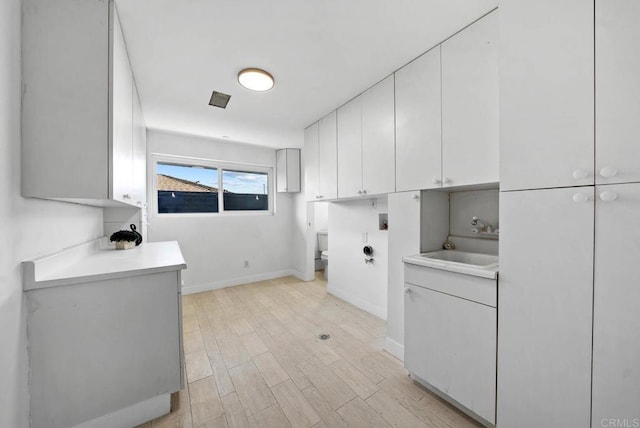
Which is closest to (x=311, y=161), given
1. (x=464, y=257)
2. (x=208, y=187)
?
(x=208, y=187)

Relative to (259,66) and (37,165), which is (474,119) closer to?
(259,66)

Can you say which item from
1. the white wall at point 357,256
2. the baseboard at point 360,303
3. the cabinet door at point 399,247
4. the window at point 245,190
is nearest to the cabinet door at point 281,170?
the window at point 245,190

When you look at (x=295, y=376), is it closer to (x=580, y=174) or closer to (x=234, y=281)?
(x=580, y=174)

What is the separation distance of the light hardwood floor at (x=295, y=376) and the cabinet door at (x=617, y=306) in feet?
2.27

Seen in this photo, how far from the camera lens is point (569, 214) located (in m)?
0.98

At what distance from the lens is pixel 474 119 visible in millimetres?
1427

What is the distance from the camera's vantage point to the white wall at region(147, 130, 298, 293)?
10.9 feet

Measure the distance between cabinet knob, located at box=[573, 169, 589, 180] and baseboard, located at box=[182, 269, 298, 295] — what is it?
375cm

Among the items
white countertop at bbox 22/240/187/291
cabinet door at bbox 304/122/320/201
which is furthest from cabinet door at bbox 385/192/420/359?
white countertop at bbox 22/240/187/291

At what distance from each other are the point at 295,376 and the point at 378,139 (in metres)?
2.03

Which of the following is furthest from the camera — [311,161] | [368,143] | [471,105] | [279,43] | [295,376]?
[311,161]

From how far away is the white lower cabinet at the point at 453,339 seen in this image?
123cm

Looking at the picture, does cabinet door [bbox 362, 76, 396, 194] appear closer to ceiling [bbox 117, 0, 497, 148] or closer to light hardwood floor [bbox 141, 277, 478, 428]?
ceiling [bbox 117, 0, 497, 148]

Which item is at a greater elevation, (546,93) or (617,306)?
(546,93)
